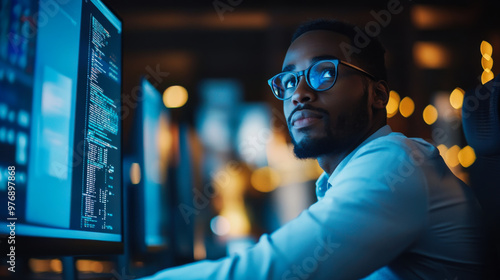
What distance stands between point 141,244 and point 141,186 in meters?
0.21

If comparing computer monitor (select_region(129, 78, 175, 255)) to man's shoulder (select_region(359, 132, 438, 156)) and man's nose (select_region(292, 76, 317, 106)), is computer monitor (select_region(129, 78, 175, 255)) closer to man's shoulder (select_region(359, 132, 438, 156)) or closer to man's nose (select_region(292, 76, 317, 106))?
man's nose (select_region(292, 76, 317, 106))

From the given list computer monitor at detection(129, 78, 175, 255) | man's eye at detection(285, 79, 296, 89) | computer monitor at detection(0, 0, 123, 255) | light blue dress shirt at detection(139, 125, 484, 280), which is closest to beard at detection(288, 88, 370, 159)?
man's eye at detection(285, 79, 296, 89)

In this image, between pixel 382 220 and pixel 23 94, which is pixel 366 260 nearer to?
pixel 382 220

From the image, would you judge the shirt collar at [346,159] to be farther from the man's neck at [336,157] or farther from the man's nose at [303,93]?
the man's nose at [303,93]

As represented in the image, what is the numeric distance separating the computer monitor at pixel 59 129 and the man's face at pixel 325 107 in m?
0.47

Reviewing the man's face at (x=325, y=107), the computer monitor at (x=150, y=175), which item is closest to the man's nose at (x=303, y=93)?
the man's face at (x=325, y=107)

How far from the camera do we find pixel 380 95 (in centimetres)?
129

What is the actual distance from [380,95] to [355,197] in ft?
2.03

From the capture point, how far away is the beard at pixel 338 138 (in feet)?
3.75

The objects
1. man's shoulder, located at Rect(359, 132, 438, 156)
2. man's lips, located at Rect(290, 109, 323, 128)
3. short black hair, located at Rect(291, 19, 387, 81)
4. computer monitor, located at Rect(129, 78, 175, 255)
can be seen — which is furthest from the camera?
computer monitor, located at Rect(129, 78, 175, 255)

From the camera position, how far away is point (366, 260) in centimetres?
73

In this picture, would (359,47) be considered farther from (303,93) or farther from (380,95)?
(303,93)

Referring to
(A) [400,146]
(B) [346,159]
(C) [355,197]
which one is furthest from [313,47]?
(C) [355,197]

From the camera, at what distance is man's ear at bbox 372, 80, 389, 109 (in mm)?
1280
